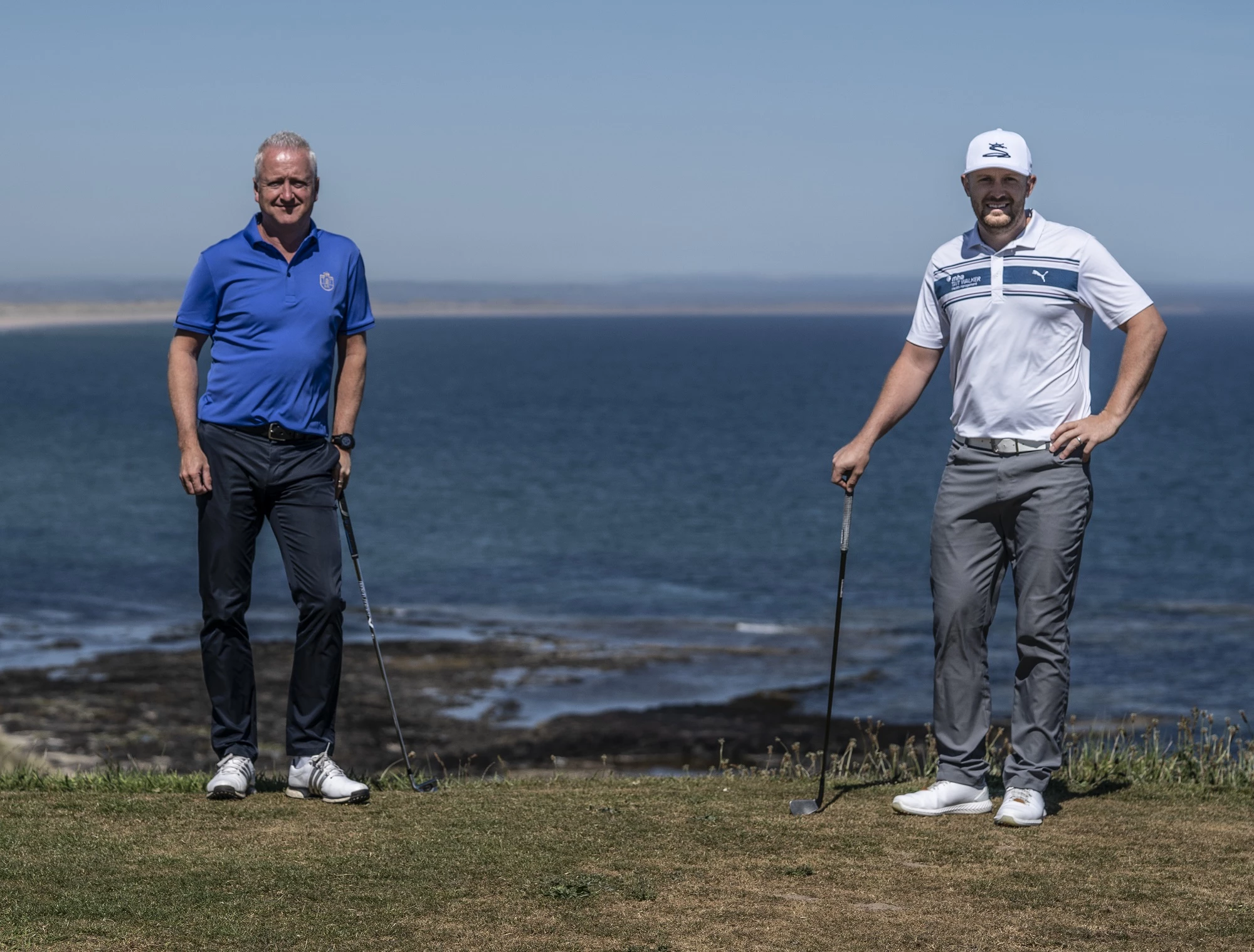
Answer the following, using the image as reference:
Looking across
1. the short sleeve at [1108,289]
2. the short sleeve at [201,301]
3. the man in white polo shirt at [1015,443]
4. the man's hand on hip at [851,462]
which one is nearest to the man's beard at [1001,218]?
the man in white polo shirt at [1015,443]

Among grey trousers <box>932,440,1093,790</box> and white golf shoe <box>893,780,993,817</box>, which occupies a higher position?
grey trousers <box>932,440,1093,790</box>

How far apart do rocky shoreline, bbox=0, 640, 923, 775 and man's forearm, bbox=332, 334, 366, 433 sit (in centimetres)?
1062

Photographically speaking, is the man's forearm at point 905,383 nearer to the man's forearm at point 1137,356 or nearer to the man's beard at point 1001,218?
the man's beard at point 1001,218

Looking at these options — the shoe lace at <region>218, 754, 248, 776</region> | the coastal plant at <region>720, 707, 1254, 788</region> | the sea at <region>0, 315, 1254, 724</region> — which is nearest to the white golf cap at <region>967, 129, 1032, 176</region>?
the coastal plant at <region>720, 707, 1254, 788</region>

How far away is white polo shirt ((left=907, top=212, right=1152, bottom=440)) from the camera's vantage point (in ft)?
18.8

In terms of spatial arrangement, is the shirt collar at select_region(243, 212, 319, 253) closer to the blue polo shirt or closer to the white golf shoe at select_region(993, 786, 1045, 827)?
the blue polo shirt

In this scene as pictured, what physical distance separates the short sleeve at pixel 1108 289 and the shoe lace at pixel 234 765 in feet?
12.1

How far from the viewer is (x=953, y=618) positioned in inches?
236

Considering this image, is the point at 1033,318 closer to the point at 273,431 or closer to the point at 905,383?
the point at 905,383

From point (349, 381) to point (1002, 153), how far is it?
271 centimetres

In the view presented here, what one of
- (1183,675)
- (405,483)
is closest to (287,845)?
(1183,675)

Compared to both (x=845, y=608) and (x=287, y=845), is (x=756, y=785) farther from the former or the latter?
(x=845, y=608)

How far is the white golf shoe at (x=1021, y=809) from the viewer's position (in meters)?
5.80

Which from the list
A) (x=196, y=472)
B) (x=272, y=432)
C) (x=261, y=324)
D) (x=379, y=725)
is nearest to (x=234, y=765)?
(x=196, y=472)
